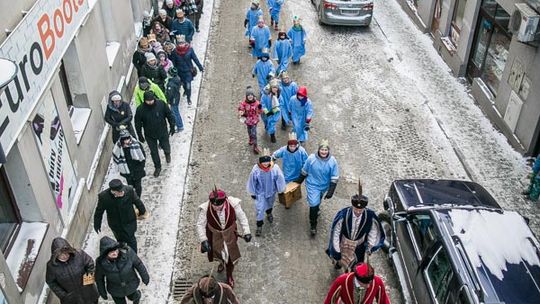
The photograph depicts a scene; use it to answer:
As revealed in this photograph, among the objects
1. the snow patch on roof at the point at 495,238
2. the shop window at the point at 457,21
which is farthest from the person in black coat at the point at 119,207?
the shop window at the point at 457,21

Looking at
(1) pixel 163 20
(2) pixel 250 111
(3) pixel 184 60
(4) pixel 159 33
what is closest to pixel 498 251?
(2) pixel 250 111

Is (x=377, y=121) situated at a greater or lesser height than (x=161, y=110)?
lesser

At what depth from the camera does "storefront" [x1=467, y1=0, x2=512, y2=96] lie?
12812 millimetres

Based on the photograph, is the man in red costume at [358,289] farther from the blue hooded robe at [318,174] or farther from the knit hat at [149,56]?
the knit hat at [149,56]

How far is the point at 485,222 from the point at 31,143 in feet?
20.2

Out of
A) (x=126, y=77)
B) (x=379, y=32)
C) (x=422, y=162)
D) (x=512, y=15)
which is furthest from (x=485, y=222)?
(x=379, y=32)

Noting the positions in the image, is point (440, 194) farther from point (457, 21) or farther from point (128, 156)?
point (457, 21)

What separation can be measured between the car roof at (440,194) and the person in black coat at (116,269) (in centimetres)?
409

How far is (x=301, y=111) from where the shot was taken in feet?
36.4

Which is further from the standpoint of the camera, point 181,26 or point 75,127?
point 181,26

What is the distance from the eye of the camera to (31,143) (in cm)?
756

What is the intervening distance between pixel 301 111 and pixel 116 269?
5.33m

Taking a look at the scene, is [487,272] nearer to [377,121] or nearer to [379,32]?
[377,121]

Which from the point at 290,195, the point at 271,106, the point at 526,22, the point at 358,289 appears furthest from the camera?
the point at 271,106
